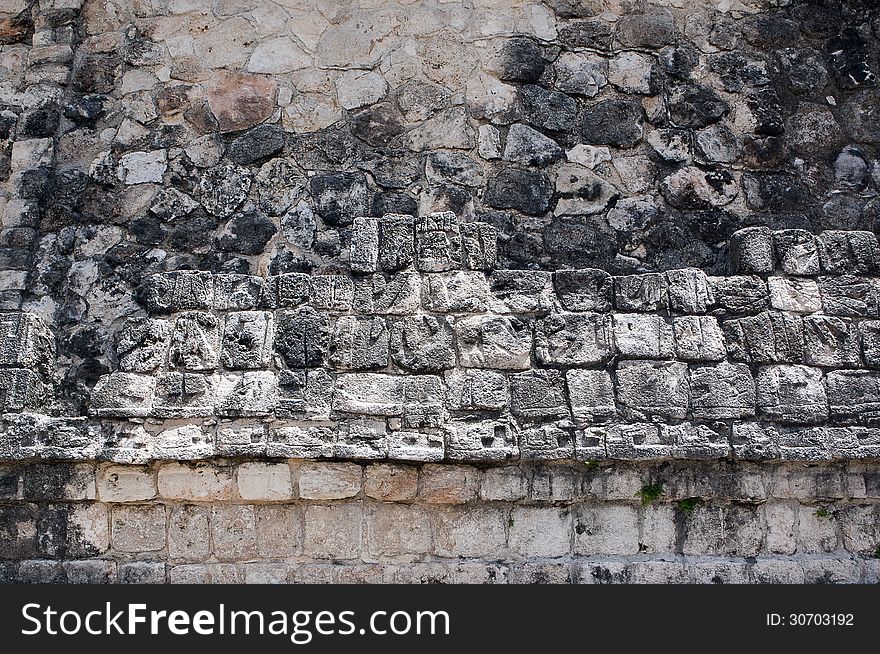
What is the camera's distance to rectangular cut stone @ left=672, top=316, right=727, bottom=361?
160 inches

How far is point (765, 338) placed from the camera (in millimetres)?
4121

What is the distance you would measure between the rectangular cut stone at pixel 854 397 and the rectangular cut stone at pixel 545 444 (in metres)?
1.24

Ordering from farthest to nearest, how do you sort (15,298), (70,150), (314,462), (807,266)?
(70,150)
(15,298)
(807,266)
(314,462)

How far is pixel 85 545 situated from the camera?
4039 millimetres

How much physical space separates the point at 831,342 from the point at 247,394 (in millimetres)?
2682

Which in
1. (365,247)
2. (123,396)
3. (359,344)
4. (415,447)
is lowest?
(415,447)

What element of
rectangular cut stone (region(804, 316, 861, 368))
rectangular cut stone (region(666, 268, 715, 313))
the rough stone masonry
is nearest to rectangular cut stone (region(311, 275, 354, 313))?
the rough stone masonry

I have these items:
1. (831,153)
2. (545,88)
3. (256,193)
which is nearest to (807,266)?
(831,153)

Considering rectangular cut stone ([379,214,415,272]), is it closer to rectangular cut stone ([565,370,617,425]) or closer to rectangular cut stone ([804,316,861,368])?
rectangular cut stone ([565,370,617,425])

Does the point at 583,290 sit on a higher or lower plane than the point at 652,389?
higher

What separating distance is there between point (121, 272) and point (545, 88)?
2.64 meters

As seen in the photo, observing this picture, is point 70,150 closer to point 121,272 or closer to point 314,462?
point 121,272

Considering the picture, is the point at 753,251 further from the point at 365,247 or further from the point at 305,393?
the point at 305,393

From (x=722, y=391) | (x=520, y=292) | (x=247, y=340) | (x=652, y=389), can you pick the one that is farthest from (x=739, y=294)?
(x=247, y=340)
